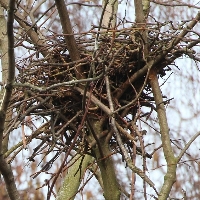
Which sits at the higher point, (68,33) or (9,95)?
(68,33)

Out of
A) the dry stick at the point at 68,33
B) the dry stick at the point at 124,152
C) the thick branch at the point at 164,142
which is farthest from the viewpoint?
the dry stick at the point at 68,33

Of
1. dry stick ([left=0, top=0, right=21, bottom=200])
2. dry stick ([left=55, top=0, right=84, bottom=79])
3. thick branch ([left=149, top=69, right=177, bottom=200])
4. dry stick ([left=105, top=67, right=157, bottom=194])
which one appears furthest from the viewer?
dry stick ([left=55, top=0, right=84, bottom=79])

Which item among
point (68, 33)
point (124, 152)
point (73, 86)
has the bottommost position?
point (124, 152)

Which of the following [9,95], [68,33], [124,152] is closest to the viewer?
[9,95]

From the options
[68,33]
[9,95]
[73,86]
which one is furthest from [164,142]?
[9,95]

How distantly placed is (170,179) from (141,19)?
978mm

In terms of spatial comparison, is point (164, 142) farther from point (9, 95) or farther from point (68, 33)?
point (9, 95)

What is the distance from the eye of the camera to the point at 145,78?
120 inches

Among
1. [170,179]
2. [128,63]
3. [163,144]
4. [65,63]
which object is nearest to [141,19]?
[128,63]

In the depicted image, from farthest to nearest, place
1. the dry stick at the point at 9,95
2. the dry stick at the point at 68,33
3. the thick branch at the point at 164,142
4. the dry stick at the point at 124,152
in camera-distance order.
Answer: the dry stick at the point at 68,33 < the thick branch at the point at 164,142 < the dry stick at the point at 124,152 < the dry stick at the point at 9,95

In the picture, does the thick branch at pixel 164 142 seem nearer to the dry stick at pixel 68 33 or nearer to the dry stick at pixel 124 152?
the dry stick at pixel 124 152

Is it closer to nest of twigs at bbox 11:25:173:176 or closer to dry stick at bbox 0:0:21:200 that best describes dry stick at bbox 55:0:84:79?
nest of twigs at bbox 11:25:173:176

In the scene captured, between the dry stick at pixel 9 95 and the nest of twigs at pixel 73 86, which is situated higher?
the nest of twigs at pixel 73 86

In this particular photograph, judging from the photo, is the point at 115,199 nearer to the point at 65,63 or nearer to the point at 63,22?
the point at 65,63
